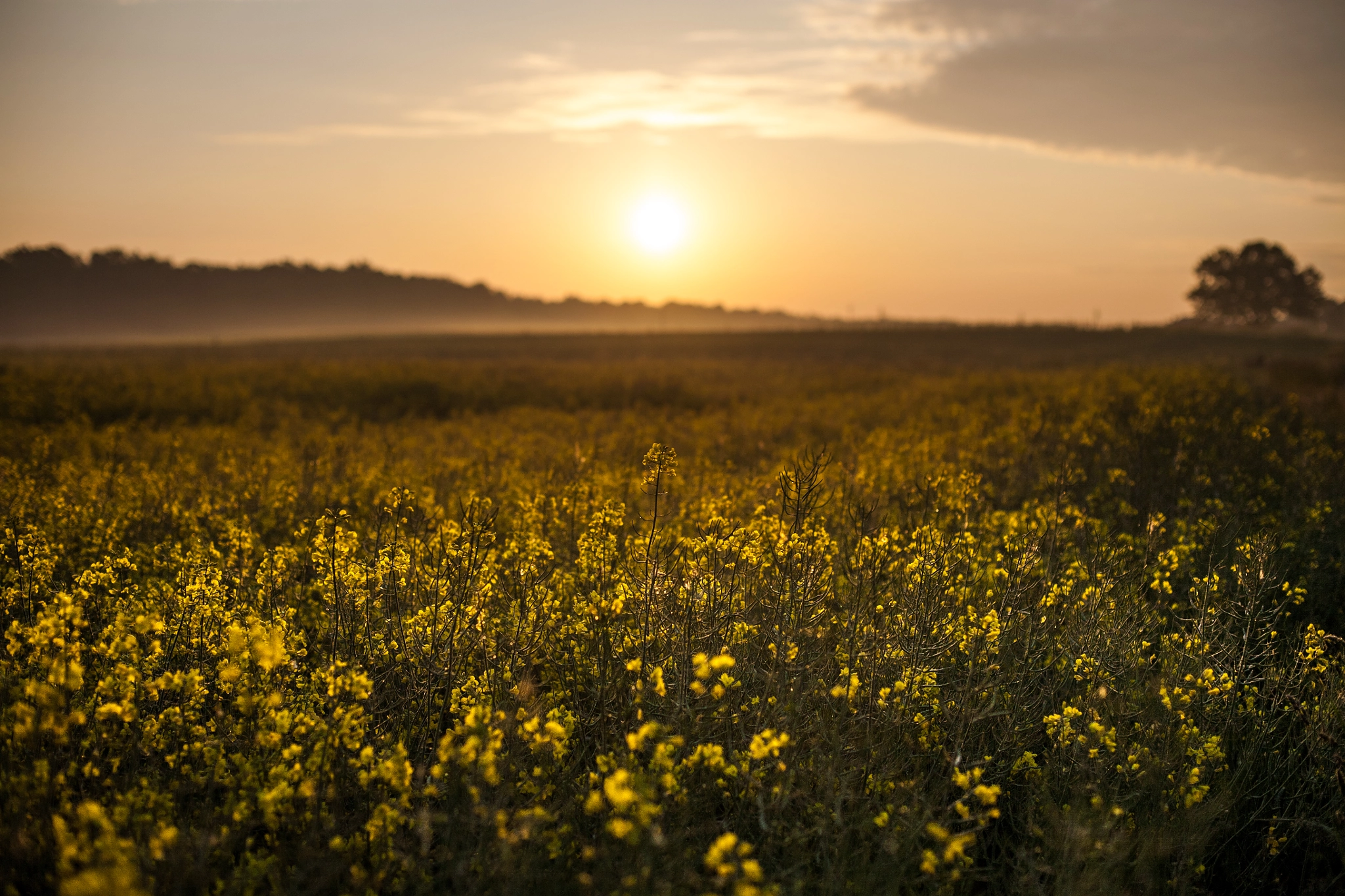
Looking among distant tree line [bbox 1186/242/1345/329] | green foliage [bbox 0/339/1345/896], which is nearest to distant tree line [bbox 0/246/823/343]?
distant tree line [bbox 1186/242/1345/329]

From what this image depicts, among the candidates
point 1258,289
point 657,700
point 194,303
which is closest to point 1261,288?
point 1258,289

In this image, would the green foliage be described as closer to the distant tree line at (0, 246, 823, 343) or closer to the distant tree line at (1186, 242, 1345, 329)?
the distant tree line at (1186, 242, 1345, 329)

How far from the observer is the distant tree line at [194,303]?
15650 centimetres

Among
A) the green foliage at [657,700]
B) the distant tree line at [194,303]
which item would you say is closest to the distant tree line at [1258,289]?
the distant tree line at [194,303]

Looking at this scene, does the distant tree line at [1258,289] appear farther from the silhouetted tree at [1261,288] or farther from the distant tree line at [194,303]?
the distant tree line at [194,303]

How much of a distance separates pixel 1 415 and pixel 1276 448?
76.4 feet

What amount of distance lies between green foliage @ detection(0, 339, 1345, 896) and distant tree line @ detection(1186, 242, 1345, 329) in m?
101

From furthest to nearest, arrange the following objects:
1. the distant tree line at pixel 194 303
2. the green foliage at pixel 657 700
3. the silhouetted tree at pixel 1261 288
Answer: the distant tree line at pixel 194 303 → the silhouetted tree at pixel 1261 288 → the green foliage at pixel 657 700

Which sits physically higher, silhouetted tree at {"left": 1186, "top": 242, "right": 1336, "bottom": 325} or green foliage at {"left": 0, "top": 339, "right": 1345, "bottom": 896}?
silhouetted tree at {"left": 1186, "top": 242, "right": 1336, "bottom": 325}

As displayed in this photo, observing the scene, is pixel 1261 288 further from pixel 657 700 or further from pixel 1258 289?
pixel 657 700

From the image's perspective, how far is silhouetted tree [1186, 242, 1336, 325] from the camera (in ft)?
290

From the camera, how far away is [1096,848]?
3338 millimetres

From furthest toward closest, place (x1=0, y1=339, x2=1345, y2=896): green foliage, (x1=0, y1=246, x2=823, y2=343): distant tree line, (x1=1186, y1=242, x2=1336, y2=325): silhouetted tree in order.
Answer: (x1=0, y1=246, x2=823, y2=343): distant tree line < (x1=1186, y1=242, x2=1336, y2=325): silhouetted tree < (x1=0, y1=339, x2=1345, y2=896): green foliage

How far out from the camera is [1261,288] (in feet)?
292
